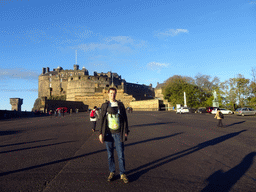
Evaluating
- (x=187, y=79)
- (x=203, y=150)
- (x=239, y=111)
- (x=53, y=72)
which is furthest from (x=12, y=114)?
(x=53, y=72)

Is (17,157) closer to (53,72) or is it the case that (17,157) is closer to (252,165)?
(252,165)

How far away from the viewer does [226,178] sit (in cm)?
363

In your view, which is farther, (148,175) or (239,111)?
(239,111)

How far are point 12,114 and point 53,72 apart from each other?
57853 millimetres

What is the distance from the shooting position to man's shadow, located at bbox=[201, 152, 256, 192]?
3.20m

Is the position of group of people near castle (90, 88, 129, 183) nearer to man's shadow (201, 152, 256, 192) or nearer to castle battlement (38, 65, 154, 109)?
man's shadow (201, 152, 256, 192)

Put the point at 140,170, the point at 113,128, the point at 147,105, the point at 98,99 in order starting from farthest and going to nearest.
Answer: the point at 98,99 < the point at 147,105 < the point at 140,170 < the point at 113,128

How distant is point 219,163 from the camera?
457 cm

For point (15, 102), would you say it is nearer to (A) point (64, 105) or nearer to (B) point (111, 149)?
(A) point (64, 105)

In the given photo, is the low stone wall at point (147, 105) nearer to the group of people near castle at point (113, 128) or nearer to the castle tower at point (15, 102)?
the castle tower at point (15, 102)

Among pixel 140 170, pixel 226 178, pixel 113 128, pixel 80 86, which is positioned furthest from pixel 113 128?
pixel 80 86

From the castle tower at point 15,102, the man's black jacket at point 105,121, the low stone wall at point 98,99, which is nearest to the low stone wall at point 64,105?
the low stone wall at point 98,99

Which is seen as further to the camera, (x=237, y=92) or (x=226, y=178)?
(x=237, y=92)

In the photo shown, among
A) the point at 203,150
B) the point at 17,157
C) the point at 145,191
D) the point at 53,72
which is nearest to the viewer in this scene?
the point at 145,191
